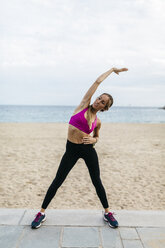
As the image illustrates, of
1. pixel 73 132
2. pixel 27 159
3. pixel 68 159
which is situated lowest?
pixel 27 159

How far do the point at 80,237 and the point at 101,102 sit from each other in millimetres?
1668

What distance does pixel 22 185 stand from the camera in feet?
17.5

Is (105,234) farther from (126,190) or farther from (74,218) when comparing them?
(126,190)

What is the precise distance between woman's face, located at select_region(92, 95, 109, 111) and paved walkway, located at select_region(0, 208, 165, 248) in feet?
5.20

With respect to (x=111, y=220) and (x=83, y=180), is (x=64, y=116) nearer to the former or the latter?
(x=83, y=180)

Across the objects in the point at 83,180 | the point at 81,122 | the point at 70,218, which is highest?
the point at 81,122

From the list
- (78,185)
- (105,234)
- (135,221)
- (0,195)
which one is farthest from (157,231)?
(0,195)

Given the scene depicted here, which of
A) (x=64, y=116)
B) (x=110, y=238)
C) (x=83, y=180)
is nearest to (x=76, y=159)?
(x=110, y=238)

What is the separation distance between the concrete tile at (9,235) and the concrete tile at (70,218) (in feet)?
0.55

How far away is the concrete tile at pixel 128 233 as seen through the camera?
277cm

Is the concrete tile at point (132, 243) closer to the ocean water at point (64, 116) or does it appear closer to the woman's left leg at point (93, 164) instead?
the woman's left leg at point (93, 164)

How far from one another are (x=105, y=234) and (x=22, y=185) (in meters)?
3.02

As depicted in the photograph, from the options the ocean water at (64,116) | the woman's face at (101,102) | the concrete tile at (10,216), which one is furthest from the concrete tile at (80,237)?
the ocean water at (64,116)

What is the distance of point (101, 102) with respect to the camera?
2.79m
